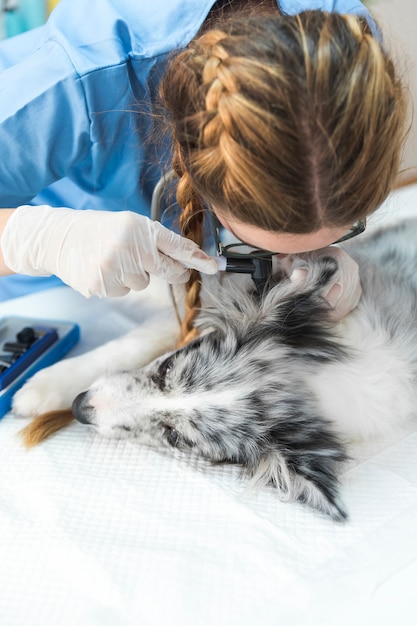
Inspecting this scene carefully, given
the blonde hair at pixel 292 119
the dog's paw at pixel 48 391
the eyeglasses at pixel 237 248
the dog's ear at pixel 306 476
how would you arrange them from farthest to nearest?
the dog's paw at pixel 48 391 < the eyeglasses at pixel 237 248 < the dog's ear at pixel 306 476 < the blonde hair at pixel 292 119

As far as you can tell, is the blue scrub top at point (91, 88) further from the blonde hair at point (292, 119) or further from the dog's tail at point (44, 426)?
the dog's tail at point (44, 426)

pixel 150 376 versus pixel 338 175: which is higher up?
pixel 338 175

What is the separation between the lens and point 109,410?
1.28 m

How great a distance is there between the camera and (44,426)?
131 cm

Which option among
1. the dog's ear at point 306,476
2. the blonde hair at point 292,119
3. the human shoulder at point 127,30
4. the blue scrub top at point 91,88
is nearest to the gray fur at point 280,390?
the dog's ear at point 306,476

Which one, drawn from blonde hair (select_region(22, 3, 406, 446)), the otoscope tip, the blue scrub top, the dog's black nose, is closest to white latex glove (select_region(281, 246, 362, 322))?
the otoscope tip

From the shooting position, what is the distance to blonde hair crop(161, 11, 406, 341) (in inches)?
34.5

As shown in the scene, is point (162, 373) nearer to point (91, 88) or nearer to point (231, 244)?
point (231, 244)

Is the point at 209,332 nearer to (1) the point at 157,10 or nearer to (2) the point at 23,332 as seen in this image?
(2) the point at 23,332

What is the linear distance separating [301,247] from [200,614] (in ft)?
2.24

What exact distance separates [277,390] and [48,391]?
562mm

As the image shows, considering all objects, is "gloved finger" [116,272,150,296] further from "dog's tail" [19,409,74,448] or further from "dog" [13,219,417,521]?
"dog's tail" [19,409,74,448]

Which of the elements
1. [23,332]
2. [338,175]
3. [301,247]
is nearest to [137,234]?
[301,247]

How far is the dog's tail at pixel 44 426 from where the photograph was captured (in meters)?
1.29
